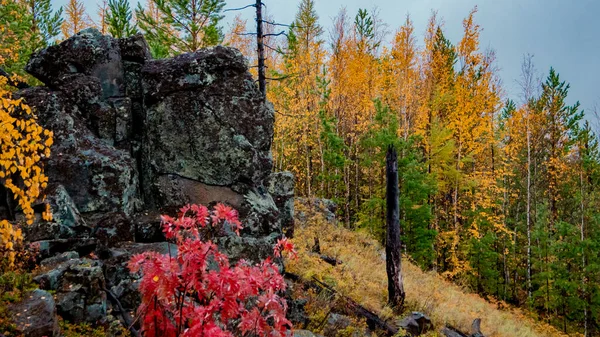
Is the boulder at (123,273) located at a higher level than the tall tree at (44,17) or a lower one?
lower

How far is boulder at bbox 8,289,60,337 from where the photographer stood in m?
3.73

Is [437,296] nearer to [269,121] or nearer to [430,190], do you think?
[430,190]

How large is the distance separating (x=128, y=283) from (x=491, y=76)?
22341 mm

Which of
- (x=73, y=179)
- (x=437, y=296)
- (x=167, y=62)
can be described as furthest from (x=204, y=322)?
(x=437, y=296)

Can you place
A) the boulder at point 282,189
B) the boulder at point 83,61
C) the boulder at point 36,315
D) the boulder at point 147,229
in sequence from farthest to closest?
1. the boulder at point 282,189
2. the boulder at point 83,61
3. the boulder at point 147,229
4. the boulder at point 36,315

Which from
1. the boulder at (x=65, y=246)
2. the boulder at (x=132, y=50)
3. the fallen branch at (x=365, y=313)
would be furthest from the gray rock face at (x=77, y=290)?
the fallen branch at (x=365, y=313)

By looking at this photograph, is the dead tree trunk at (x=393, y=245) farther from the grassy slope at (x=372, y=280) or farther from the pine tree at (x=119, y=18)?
the pine tree at (x=119, y=18)

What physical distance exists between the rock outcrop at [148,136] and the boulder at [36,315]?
197 centimetres

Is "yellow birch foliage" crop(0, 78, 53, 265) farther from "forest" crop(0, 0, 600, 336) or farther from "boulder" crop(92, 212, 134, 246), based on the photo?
"forest" crop(0, 0, 600, 336)

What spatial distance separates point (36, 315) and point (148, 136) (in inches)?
160

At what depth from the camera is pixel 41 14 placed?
1983 centimetres

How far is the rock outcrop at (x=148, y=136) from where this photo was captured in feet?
20.9

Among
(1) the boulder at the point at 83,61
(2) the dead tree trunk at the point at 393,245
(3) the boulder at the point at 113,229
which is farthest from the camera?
(2) the dead tree trunk at the point at 393,245

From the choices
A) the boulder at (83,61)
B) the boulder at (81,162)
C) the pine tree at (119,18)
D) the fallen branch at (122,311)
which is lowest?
the fallen branch at (122,311)
